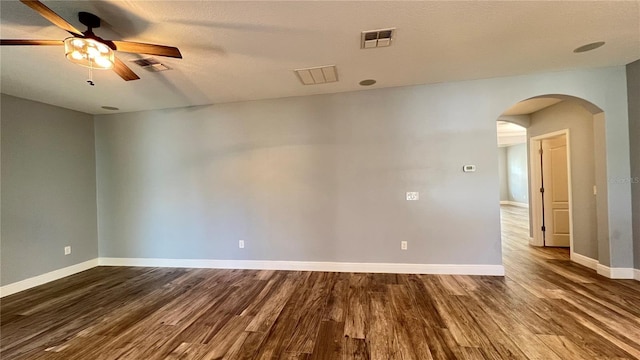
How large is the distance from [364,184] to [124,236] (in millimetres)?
4298

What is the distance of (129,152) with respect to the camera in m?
4.46

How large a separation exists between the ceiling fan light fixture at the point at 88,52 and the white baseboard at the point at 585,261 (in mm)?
6193

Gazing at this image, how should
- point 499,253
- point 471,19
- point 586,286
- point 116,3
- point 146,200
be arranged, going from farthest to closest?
point 146,200, point 499,253, point 586,286, point 471,19, point 116,3

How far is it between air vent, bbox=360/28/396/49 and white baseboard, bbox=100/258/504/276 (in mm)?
2913

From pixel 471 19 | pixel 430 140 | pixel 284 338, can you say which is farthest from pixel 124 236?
pixel 471 19

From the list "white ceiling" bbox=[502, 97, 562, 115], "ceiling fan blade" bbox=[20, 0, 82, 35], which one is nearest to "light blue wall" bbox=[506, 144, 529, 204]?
"white ceiling" bbox=[502, 97, 562, 115]

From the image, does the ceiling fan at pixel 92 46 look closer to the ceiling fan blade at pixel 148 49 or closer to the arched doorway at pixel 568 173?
the ceiling fan blade at pixel 148 49

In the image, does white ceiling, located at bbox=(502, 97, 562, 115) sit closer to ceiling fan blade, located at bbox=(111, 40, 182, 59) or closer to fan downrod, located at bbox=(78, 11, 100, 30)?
ceiling fan blade, located at bbox=(111, 40, 182, 59)

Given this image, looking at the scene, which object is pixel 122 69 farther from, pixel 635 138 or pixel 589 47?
pixel 635 138

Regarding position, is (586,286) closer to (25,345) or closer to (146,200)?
(25,345)

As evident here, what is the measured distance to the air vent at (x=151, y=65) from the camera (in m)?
2.71

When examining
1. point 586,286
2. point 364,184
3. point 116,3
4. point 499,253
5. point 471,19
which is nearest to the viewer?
point 116,3

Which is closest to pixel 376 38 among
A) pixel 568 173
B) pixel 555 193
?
pixel 568 173

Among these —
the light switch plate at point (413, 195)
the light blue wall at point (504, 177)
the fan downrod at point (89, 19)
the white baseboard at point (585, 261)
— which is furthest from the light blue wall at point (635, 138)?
the light blue wall at point (504, 177)
